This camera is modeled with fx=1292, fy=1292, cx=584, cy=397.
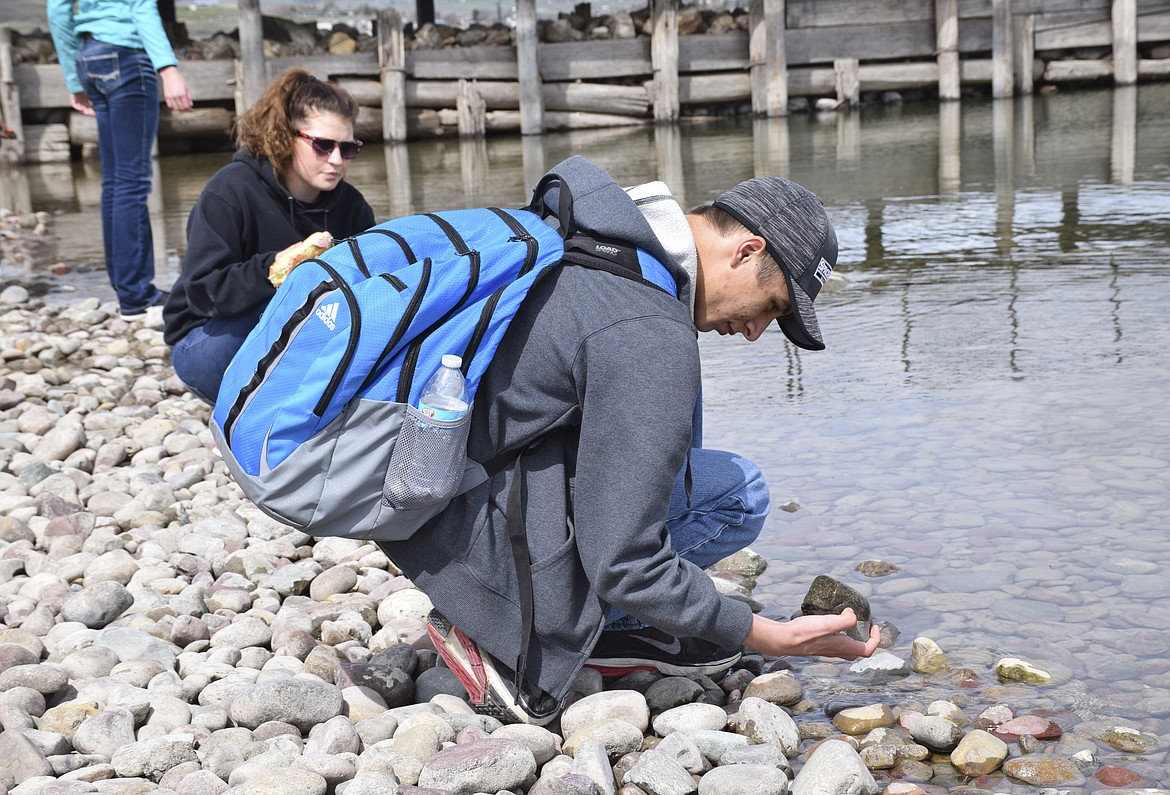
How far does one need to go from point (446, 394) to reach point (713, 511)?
2.40ft

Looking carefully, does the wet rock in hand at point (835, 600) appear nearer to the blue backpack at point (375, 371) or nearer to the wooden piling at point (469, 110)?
the blue backpack at point (375, 371)

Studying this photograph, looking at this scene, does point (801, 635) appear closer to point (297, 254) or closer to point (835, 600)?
point (835, 600)

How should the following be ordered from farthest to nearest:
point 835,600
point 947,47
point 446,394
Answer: point 947,47 → point 835,600 → point 446,394

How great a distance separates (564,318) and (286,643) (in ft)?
3.85

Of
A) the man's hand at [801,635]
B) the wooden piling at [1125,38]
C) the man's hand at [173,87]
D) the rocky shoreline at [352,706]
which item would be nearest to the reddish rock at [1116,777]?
the rocky shoreline at [352,706]

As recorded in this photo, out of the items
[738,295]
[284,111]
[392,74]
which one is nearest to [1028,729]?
[738,295]

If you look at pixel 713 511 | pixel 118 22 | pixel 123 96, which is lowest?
pixel 713 511

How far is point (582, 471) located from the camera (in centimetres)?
231

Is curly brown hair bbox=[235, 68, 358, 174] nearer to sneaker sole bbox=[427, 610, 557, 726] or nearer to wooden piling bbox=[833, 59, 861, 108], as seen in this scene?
sneaker sole bbox=[427, 610, 557, 726]

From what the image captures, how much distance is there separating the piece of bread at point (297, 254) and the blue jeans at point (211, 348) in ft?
1.01

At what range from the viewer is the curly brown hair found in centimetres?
393

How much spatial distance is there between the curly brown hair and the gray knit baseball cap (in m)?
1.87

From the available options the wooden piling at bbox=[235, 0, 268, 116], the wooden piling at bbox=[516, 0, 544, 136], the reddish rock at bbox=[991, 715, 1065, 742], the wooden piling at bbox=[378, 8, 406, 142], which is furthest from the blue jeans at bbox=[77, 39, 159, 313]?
the wooden piling at bbox=[516, 0, 544, 136]

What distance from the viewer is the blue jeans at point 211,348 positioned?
4016mm
